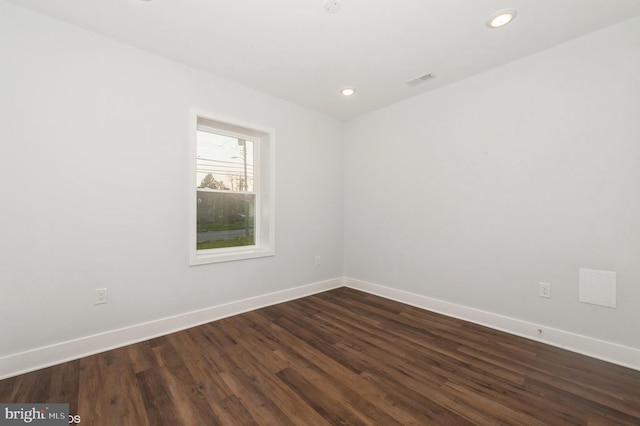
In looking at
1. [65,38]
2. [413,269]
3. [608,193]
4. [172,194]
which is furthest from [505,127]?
[65,38]

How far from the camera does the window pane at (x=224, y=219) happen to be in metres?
3.04

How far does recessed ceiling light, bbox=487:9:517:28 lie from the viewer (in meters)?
1.94

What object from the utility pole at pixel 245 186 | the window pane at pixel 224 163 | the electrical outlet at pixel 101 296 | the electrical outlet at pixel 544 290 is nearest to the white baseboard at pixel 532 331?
the electrical outlet at pixel 544 290

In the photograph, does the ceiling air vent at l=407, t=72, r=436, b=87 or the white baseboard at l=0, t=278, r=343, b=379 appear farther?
the ceiling air vent at l=407, t=72, r=436, b=87

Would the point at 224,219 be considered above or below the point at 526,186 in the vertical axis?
below

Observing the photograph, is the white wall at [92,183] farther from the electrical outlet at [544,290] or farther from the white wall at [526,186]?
the electrical outlet at [544,290]

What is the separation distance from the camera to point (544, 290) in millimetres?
2410

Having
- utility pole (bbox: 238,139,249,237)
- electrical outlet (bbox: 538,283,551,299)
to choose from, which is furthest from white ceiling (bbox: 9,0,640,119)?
electrical outlet (bbox: 538,283,551,299)

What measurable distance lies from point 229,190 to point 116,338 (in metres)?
1.78

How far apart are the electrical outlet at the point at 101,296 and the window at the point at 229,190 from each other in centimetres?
71

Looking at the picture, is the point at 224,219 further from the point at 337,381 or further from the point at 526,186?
the point at 526,186

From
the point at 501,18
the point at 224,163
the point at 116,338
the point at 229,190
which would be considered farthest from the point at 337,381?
the point at 501,18

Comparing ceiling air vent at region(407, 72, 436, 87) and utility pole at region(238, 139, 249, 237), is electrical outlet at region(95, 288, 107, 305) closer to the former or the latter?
utility pole at region(238, 139, 249, 237)

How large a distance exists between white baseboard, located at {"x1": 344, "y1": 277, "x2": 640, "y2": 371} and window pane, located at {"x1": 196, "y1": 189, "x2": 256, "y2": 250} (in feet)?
6.85
